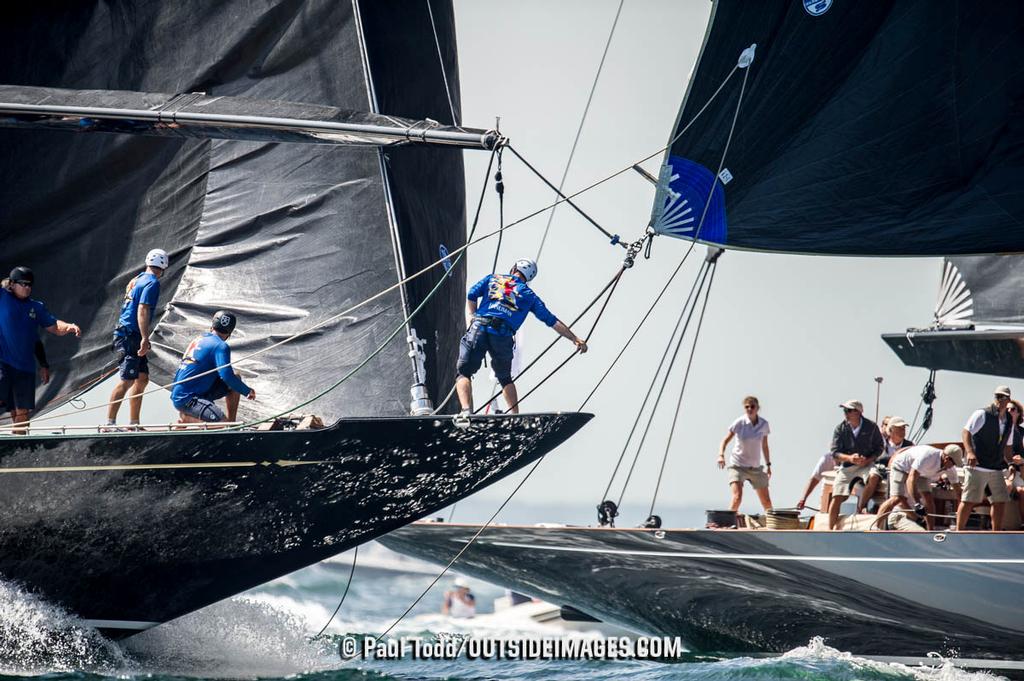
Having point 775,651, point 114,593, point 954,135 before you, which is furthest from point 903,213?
point 114,593

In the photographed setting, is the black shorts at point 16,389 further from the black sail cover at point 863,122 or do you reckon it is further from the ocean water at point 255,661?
the black sail cover at point 863,122

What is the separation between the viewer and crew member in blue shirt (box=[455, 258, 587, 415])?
1188 cm

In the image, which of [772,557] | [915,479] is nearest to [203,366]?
[772,557]

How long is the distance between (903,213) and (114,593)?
24.0 feet

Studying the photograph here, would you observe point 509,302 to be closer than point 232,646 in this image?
Yes

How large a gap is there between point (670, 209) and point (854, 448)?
3.29 meters

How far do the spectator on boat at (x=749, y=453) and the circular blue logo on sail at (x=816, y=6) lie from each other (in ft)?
13.5

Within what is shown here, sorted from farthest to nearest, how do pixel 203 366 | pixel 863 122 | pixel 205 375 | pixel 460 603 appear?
pixel 460 603
pixel 863 122
pixel 203 366
pixel 205 375

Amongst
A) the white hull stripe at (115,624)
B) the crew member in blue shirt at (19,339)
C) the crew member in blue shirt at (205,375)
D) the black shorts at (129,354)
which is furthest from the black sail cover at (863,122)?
the crew member in blue shirt at (19,339)

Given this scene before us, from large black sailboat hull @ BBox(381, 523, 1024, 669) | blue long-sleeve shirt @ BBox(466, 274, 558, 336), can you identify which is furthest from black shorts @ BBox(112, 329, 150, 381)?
large black sailboat hull @ BBox(381, 523, 1024, 669)

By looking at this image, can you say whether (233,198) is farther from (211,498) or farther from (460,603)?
(460,603)

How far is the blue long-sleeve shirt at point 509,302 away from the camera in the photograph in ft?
38.7

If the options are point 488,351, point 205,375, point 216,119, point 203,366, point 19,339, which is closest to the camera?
point 216,119

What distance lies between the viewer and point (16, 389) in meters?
12.7
